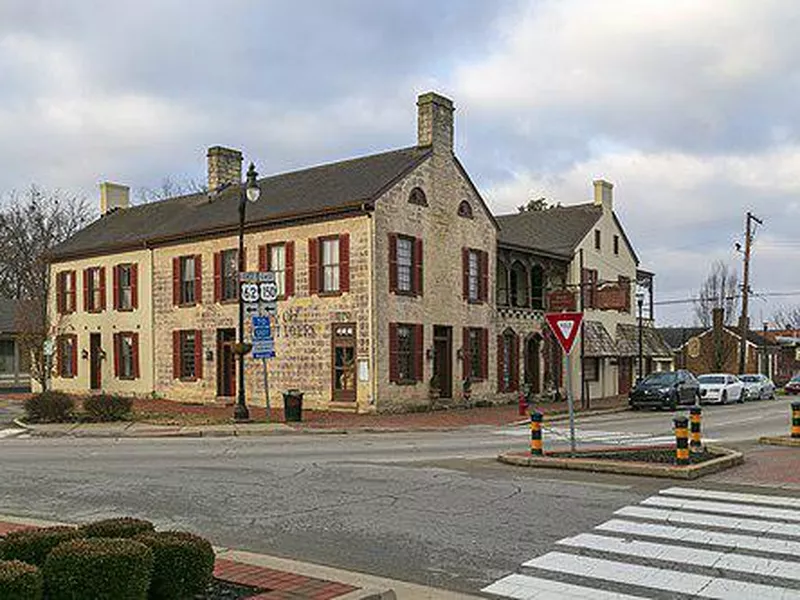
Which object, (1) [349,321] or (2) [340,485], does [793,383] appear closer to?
(1) [349,321]

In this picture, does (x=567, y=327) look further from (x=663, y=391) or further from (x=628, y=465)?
(x=663, y=391)

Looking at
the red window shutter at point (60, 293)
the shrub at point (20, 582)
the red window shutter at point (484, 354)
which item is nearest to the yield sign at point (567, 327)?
the shrub at point (20, 582)

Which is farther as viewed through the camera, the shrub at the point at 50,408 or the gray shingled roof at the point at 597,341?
the gray shingled roof at the point at 597,341

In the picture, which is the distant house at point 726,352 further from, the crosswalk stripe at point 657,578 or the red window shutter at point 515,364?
the crosswalk stripe at point 657,578

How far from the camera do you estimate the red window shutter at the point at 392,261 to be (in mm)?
29000

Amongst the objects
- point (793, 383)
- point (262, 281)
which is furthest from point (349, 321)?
point (793, 383)

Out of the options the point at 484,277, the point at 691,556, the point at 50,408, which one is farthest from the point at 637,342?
the point at 691,556

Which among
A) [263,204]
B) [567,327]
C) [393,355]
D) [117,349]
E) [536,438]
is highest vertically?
[263,204]

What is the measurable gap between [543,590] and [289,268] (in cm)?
2429

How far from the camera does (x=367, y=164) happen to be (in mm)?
32344

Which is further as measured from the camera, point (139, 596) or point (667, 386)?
point (667, 386)

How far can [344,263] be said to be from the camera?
28.8 metres

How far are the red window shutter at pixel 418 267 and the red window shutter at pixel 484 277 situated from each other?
408 centimetres

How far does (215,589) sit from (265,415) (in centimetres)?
2156
